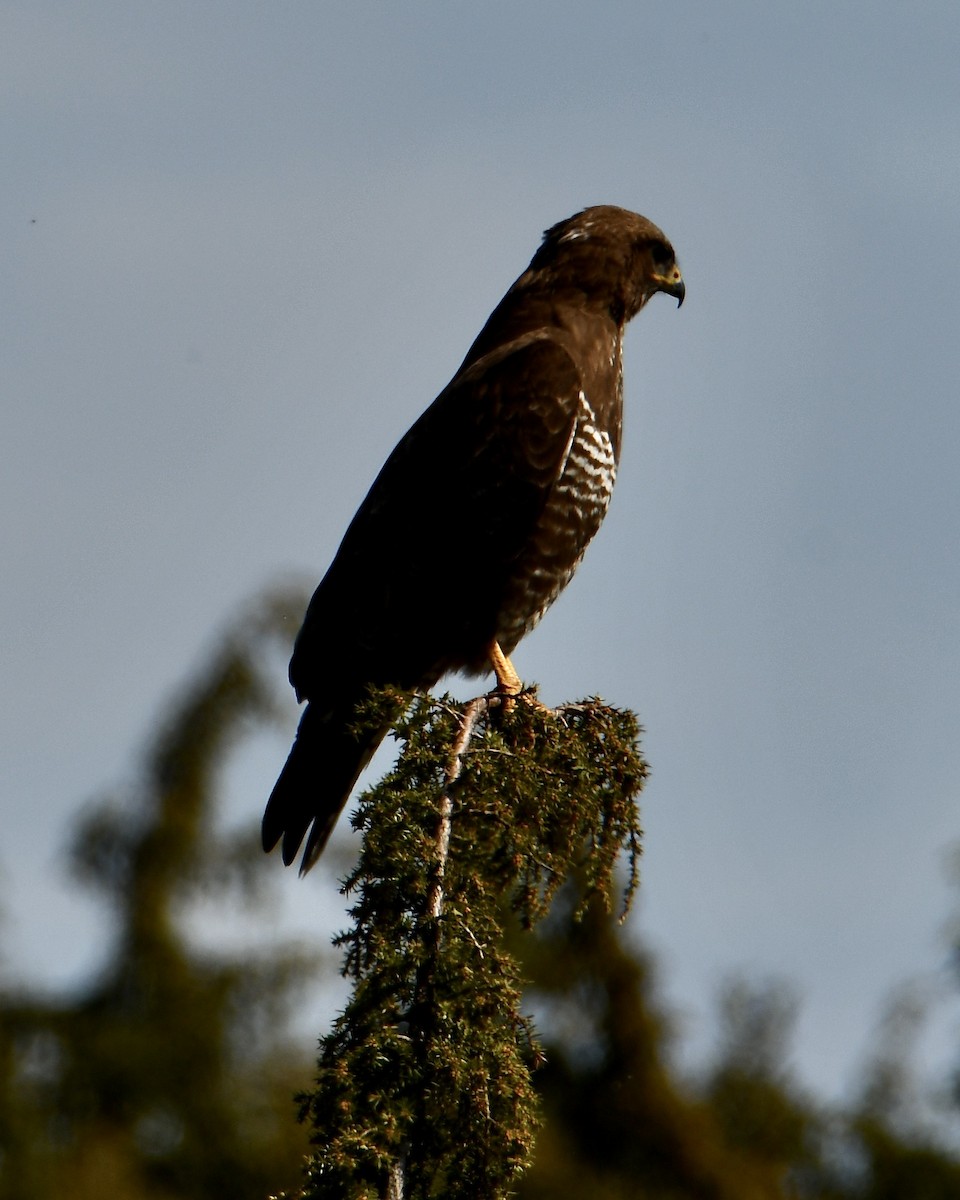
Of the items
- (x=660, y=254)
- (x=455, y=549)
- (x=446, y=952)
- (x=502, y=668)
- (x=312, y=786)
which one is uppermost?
(x=660, y=254)

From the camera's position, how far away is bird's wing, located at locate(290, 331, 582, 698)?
5.25 m

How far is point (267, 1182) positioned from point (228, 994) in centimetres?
139

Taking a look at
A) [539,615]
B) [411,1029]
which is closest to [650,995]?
[539,615]

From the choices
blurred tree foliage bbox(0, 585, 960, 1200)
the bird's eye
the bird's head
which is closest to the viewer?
the bird's head

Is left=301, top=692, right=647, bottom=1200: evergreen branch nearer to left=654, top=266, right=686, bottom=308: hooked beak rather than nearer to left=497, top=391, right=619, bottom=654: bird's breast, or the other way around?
left=497, top=391, right=619, bottom=654: bird's breast

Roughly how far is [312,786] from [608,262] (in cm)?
199

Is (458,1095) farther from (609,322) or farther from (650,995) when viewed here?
(650,995)

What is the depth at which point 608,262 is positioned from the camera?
5.94 meters

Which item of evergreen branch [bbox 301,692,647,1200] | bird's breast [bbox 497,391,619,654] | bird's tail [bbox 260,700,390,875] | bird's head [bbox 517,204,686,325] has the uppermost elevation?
bird's head [bbox 517,204,686,325]

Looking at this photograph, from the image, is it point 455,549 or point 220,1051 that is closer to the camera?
point 455,549

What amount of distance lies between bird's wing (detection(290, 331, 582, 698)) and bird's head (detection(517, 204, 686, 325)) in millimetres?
511

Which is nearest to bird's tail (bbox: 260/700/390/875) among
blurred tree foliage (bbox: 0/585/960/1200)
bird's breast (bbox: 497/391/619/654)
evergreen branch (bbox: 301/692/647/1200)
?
bird's breast (bbox: 497/391/619/654)

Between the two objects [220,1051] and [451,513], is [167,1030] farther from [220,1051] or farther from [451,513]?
[451,513]

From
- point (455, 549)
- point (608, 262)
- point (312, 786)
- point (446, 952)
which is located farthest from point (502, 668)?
point (446, 952)
